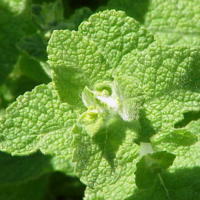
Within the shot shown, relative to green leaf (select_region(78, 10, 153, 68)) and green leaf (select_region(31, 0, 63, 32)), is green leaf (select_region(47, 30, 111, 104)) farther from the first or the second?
green leaf (select_region(31, 0, 63, 32))

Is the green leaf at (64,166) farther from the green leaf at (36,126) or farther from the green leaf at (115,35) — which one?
the green leaf at (115,35)

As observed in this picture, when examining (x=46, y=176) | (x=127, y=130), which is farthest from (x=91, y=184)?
(x=46, y=176)

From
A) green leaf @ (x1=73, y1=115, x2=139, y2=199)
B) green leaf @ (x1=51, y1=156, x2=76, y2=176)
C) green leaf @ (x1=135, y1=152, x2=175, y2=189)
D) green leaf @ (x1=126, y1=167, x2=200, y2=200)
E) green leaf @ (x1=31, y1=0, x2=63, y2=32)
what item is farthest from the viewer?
green leaf @ (x1=51, y1=156, x2=76, y2=176)

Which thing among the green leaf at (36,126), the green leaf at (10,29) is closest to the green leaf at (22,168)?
the green leaf at (10,29)

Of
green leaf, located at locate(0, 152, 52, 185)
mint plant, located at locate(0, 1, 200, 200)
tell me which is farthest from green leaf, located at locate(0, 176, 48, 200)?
mint plant, located at locate(0, 1, 200, 200)

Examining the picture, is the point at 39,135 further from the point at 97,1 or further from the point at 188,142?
the point at 97,1

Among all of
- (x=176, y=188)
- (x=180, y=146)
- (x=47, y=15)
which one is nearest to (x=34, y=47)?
(x=47, y=15)
